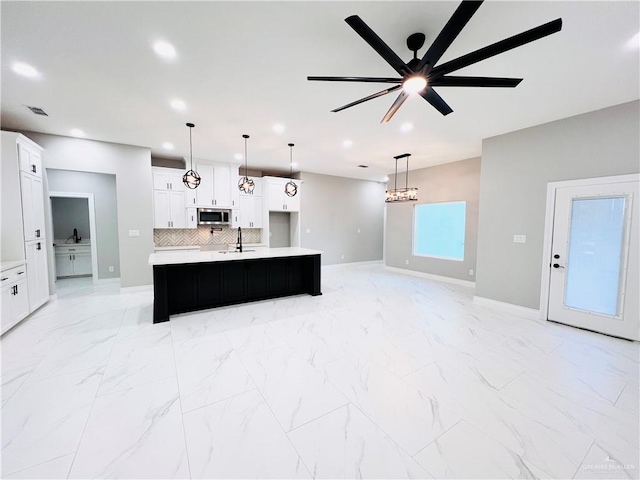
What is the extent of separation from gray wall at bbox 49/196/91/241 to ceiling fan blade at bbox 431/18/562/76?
8.37 m

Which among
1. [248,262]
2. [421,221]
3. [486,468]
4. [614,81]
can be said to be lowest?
[486,468]

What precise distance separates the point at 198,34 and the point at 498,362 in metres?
4.15

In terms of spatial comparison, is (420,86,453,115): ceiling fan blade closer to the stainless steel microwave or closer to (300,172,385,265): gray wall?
(300,172,385,265): gray wall

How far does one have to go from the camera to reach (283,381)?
2.24 m

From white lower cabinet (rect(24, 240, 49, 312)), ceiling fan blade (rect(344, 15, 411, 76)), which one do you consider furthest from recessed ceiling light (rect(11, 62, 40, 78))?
ceiling fan blade (rect(344, 15, 411, 76))

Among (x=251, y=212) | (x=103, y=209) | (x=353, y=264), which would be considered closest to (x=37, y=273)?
(x=103, y=209)

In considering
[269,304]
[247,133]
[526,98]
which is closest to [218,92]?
[247,133]

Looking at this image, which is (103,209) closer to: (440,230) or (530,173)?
(440,230)

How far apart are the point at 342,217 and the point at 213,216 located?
3839 millimetres

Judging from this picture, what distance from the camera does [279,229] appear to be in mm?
7637

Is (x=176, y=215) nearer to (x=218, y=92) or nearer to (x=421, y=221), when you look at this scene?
(x=218, y=92)

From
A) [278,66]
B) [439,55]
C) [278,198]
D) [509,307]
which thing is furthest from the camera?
[278,198]

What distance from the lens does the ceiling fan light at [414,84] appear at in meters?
1.91

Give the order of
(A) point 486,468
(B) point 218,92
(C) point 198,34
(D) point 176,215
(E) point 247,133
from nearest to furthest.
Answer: (A) point 486,468 → (C) point 198,34 → (B) point 218,92 → (E) point 247,133 → (D) point 176,215
